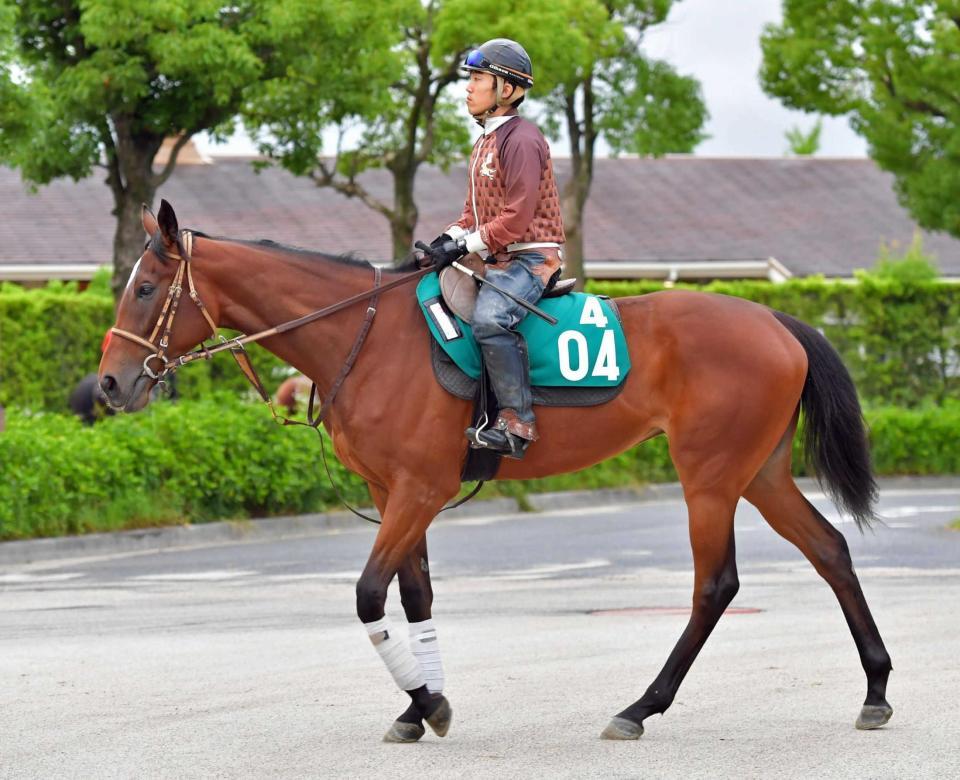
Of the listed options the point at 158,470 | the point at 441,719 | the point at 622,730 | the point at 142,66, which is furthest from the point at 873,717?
the point at 142,66

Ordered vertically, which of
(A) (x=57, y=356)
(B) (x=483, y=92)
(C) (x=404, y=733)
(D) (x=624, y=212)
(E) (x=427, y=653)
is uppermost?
(B) (x=483, y=92)

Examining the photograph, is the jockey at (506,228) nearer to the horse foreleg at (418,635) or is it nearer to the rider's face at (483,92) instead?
the rider's face at (483,92)

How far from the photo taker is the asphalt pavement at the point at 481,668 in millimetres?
6836

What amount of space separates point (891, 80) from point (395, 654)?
21865mm

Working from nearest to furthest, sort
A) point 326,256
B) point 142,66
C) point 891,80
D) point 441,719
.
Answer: point 441,719
point 326,256
point 142,66
point 891,80

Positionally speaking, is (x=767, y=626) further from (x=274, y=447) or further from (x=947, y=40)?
(x=947, y=40)

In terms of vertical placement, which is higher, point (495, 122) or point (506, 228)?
point (495, 122)

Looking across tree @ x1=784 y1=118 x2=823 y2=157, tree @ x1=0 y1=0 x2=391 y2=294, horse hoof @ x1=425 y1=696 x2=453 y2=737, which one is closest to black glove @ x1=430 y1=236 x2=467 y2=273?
horse hoof @ x1=425 y1=696 x2=453 y2=737

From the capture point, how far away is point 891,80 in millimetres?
27156

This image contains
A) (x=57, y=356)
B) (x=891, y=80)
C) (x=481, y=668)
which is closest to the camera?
(x=481, y=668)

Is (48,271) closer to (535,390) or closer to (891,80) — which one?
(891,80)

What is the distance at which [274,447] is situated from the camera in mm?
19609

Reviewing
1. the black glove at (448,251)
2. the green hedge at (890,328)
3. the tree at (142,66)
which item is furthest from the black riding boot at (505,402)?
the green hedge at (890,328)

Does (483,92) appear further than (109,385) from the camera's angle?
Yes
